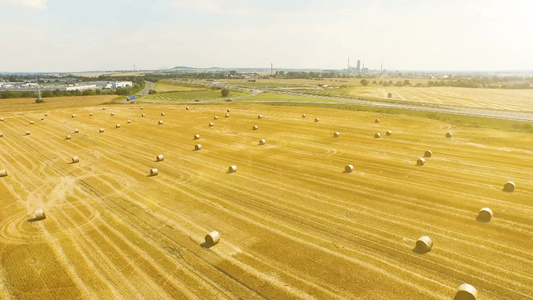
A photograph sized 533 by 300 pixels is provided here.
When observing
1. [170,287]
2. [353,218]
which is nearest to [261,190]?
[353,218]

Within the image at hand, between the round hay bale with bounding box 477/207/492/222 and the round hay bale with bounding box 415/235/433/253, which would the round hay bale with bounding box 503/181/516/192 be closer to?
the round hay bale with bounding box 477/207/492/222

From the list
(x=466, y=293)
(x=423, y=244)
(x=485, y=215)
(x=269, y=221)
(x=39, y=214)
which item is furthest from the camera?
(x=39, y=214)

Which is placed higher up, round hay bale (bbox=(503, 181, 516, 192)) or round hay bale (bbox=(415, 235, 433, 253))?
round hay bale (bbox=(503, 181, 516, 192))

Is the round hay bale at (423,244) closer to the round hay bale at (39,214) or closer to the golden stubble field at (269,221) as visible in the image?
the golden stubble field at (269,221)

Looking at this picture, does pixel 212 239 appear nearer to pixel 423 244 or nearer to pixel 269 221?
pixel 269 221

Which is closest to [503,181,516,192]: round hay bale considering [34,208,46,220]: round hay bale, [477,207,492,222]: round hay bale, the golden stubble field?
Result: the golden stubble field

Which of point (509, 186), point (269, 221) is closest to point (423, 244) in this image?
point (269, 221)
